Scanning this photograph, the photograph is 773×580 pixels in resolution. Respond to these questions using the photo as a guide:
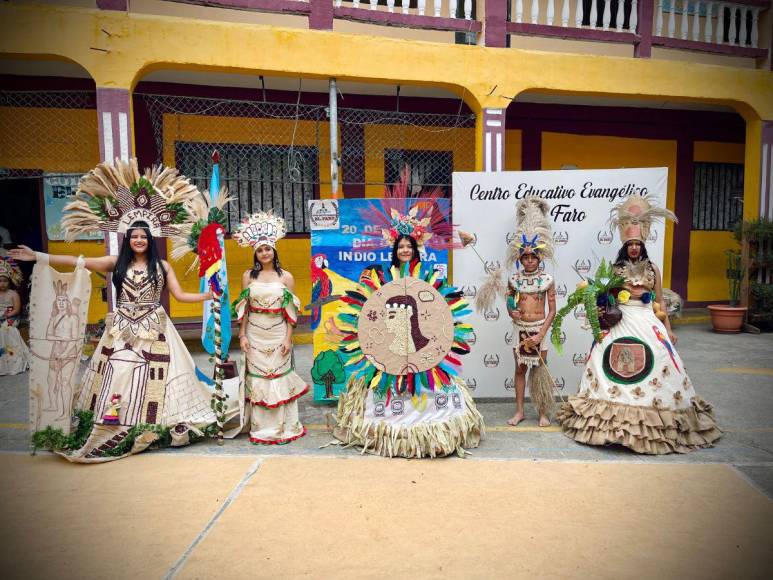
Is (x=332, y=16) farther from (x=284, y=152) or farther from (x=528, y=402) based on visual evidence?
(x=528, y=402)

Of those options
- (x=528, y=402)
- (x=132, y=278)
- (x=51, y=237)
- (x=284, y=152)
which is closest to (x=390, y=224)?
(x=132, y=278)

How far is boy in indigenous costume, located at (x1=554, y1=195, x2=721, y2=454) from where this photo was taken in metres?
4.11

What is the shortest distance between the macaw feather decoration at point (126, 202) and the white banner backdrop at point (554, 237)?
2609 mm

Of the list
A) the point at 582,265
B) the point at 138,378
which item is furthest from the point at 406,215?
the point at 138,378

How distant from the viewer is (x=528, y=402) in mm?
5555

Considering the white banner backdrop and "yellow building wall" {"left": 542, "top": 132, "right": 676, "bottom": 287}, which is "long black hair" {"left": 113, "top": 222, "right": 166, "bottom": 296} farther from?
"yellow building wall" {"left": 542, "top": 132, "right": 676, "bottom": 287}

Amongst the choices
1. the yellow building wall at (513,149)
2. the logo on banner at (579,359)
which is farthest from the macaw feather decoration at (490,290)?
the yellow building wall at (513,149)

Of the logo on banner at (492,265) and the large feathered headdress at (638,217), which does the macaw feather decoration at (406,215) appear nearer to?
the logo on banner at (492,265)

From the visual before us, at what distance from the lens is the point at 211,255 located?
4.40 meters

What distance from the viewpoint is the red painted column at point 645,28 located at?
8.59 metres

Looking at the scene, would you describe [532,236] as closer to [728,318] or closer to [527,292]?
[527,292]

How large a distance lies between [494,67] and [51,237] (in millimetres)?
7318

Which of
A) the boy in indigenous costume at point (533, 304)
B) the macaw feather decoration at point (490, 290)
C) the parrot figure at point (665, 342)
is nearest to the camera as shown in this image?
the parrot figure at point (665, 342)

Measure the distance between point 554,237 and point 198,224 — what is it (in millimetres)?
3431
